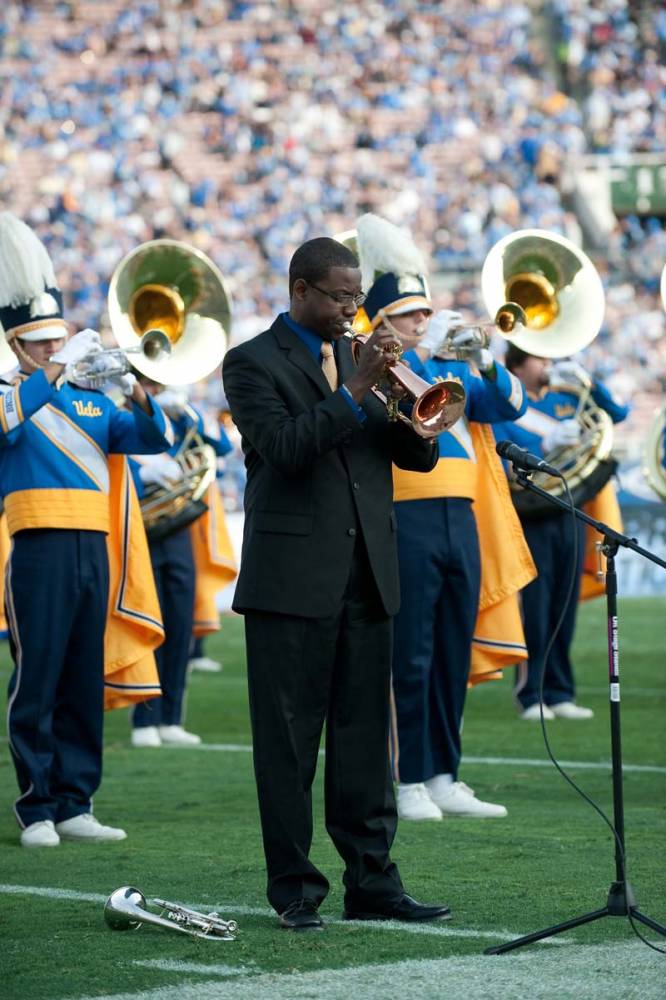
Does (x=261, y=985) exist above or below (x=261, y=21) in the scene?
below

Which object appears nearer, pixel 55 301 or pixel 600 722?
pixel 55 301

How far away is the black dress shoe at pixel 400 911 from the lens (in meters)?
4.89

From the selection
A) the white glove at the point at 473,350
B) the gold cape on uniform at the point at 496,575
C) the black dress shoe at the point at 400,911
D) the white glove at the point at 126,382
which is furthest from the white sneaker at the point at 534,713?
the black dress shoe at the point at 400,911

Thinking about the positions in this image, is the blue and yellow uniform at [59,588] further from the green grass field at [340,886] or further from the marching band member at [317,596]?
the marching band member at [317,596]

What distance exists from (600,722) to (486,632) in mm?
2750

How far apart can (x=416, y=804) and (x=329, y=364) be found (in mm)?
2446

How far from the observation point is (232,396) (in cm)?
488

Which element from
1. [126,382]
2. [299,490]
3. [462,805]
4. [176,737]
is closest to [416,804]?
[462,805]

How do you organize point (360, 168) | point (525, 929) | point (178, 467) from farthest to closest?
point (360, 168)
point (178, 467)
point (525, 929)

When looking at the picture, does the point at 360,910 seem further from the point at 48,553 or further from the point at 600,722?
the point at 600,722

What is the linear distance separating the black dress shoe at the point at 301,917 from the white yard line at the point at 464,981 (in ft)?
1.38

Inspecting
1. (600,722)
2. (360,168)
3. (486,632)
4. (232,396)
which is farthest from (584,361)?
(232,396)

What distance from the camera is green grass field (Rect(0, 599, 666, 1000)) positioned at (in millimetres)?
4219

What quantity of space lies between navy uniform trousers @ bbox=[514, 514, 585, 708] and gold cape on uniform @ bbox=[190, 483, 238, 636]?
1803mm
